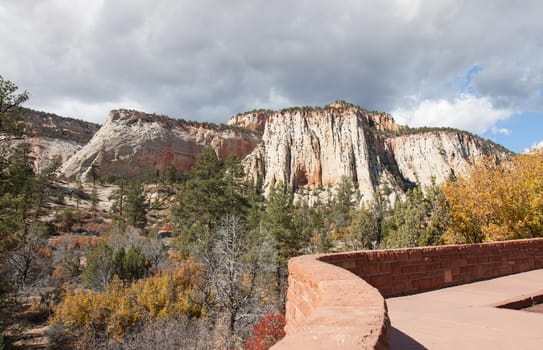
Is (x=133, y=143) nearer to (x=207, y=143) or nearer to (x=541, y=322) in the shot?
(x=207, y=143)

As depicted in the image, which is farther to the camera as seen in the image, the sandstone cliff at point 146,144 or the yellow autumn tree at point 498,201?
the sandstone cliff at point 146,144

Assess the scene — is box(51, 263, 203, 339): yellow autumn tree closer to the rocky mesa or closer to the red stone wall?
the red stone wall

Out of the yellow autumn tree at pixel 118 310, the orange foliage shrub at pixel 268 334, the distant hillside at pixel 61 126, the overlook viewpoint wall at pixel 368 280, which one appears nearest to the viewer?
the overlook viewpoint wall at pixel 368 280

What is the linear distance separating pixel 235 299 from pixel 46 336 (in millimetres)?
11023

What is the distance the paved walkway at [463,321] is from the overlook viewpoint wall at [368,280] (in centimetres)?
39

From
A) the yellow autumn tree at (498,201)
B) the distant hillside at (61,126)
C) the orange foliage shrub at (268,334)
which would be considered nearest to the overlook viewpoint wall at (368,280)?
the yellow autumn tree at (498,201)

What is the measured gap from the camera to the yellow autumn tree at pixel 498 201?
1388cm

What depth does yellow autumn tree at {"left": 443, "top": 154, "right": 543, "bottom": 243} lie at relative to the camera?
547 inches

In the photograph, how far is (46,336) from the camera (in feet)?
57.0

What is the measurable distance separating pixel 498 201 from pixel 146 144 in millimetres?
66996

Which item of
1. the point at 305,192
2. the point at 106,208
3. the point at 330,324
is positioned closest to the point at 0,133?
the point at 330,324

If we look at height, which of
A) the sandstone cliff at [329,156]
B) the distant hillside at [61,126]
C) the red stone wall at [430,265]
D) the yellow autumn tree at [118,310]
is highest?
the distant hillside at [61,126]

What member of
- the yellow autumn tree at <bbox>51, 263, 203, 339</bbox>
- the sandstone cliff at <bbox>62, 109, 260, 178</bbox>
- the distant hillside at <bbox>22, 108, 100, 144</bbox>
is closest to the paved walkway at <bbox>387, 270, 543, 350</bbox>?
the yellow autumn tree at <bbox>51, 263, 203, 339</bbox>

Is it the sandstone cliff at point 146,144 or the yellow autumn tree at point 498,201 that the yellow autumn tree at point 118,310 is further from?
the sandstone cliff at point 146,144
